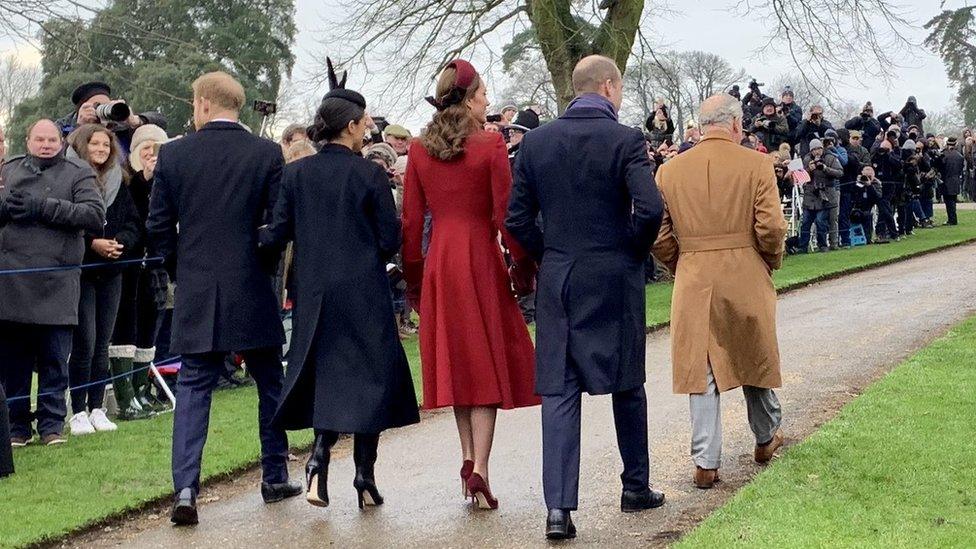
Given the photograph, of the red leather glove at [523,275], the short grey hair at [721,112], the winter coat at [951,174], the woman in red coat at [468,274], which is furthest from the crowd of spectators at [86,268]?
the winter coat at [951,174]

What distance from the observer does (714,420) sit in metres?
7.33

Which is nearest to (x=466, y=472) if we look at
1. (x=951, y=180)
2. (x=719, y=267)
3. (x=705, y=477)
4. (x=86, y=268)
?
(x=705, y=477)

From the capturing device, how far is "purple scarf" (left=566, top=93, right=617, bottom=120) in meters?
6.66

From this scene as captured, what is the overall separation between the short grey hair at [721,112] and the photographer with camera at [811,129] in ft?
59.2

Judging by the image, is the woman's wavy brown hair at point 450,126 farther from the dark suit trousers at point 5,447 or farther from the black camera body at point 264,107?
the black camera body at point 264,107

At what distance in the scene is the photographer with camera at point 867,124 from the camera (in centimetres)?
2814

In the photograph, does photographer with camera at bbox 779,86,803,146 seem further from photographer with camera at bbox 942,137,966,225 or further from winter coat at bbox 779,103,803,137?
photographer with camera at bbox 942,137,966,225

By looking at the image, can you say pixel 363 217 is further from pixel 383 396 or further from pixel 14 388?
pixel 14 388

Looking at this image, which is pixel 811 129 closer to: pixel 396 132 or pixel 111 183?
pixel 396 132

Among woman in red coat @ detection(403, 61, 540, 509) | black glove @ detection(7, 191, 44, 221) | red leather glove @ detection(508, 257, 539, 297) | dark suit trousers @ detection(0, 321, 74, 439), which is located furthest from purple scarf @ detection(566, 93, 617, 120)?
dark suit trousers @ detection(0, 321, 74, 439)

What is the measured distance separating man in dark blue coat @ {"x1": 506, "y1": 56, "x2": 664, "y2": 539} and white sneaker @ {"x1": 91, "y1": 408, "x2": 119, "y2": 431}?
13.9ft

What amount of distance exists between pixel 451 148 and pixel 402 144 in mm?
8170

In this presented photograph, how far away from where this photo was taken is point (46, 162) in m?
9.09

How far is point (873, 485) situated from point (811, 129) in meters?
19.1
